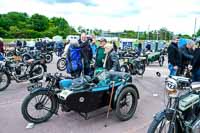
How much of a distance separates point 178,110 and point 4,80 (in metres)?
5.72

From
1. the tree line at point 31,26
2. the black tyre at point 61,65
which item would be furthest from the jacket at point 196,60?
the tree line at point 31,26

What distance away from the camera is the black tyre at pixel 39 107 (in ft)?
14.4

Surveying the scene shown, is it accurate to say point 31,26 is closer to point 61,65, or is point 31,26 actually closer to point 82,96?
point 61,65

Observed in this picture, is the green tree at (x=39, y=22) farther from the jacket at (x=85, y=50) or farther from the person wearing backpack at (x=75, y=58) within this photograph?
the person wearing backpack at (x=75, y=58)

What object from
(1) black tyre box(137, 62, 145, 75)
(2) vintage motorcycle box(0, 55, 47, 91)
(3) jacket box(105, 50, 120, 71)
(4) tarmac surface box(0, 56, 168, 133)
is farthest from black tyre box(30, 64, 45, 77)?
(1) black tyre box(137, 62, 145, 75)

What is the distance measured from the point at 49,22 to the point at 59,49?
71149 millimetres

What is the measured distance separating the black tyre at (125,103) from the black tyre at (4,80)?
4.09m

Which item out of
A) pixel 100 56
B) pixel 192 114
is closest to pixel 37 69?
pixel 100 56

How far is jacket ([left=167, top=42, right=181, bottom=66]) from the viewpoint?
6.71 metres

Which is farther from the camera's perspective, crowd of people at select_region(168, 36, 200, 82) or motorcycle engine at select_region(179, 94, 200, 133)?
crowd of people at select_region(168, 36, 200, 82)

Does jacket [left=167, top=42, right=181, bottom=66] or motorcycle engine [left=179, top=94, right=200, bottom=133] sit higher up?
jacket [left=167, top=42, right=181, bottom=66]

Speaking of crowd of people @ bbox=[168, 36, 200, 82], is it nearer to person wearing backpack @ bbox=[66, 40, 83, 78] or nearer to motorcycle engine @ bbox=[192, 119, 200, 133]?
person wearing backpack @ bbox=[66, 40, 83, 78]

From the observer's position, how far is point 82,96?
4.25m

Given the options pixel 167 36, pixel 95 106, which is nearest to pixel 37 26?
pixel 167 36
